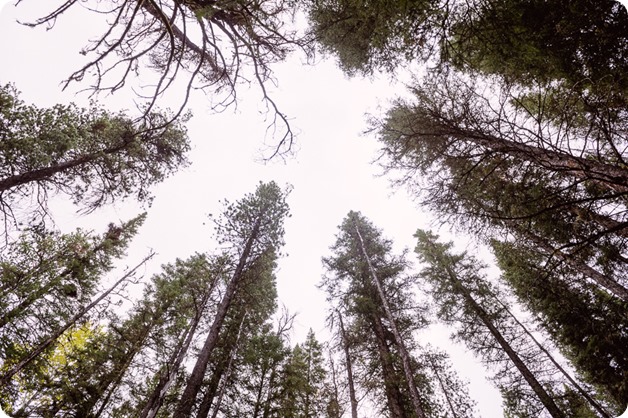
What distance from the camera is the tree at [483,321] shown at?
30.5 ft

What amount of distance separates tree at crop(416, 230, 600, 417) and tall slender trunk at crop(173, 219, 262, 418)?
861 centimetres

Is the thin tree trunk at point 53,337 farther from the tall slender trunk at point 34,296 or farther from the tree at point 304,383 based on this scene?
the tree at point 304,383

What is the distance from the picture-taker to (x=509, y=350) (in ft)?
31.4

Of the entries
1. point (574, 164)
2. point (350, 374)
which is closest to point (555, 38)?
point (574, 164)

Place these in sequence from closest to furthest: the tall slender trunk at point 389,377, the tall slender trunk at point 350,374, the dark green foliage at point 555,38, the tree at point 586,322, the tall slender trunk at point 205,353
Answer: the dark green foliage at point 555,38 < the tall slender trunk at point 205,353 < the tree at point 586,322 < the tall slender trunk at point 389,377 < the tall slender trunk at point 350,374

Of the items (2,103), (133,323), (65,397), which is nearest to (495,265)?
(133,323)

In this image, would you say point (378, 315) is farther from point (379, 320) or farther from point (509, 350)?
point (509, 350)

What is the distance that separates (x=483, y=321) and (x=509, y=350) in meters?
1.24

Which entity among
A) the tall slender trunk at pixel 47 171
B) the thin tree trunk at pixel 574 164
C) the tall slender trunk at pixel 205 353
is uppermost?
the tall slender trunk at pixel 47 171

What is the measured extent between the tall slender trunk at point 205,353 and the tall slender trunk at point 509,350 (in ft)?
31.1

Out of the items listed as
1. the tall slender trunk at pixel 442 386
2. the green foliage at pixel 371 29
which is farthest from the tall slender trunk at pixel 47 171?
the tall slender trunk at pixel 442 386

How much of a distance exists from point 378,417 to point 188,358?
25.7 ft

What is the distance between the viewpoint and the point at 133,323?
35.1 feet

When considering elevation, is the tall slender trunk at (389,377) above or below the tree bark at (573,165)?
above
